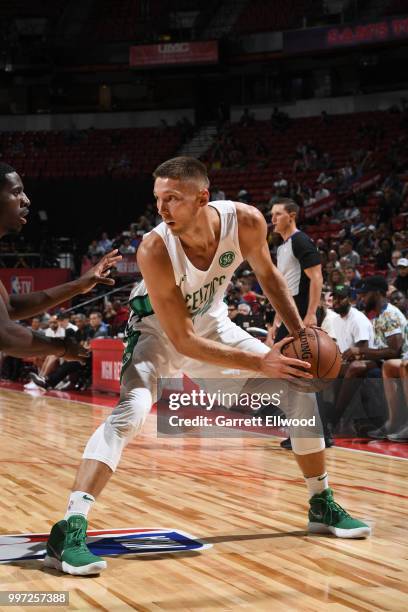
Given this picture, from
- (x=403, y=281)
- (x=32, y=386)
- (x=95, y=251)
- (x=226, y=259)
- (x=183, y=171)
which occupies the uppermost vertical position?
(x=95, y=251)

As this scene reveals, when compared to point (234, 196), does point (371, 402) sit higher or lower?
lower

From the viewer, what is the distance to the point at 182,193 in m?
3.76

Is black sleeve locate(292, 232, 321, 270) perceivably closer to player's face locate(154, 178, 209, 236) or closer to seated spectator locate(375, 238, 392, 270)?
player's face locate(154, 178, 209, 236)

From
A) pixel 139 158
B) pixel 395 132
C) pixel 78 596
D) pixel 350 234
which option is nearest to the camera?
pixel 78 596

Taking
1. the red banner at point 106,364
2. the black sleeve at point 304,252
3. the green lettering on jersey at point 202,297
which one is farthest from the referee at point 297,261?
the red banner at point 106,364

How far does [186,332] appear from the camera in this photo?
3.63 meters

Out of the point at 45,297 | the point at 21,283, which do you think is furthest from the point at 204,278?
the point at 21,283

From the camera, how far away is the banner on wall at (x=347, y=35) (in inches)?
889

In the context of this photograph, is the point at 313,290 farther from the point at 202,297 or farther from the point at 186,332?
the point at 186,332

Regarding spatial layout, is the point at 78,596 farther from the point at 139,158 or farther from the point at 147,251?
the point at 139,158

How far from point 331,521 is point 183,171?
1.82 metres

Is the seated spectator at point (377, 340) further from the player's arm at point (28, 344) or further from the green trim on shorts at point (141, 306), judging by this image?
the player's arm at point (28, 344)

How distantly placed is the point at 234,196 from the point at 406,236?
941 cm

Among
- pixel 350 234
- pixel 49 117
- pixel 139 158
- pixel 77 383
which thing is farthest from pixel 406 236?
pixel 49 117
